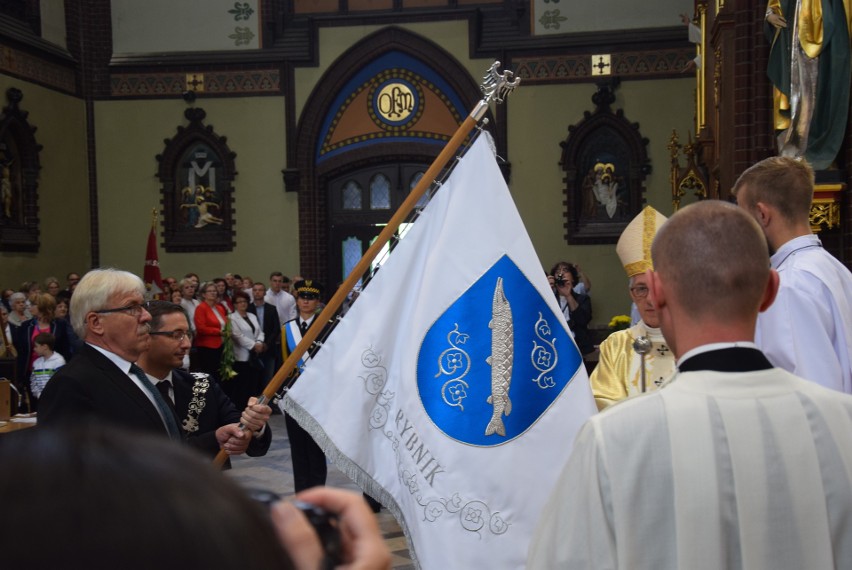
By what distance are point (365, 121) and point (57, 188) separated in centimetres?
569

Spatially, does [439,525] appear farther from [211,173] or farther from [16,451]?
[211,173]

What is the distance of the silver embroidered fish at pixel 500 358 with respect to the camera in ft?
12.1

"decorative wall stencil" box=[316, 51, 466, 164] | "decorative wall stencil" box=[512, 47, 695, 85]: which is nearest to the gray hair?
"decorative wall stencil" box=[512, 47, 695, 85]

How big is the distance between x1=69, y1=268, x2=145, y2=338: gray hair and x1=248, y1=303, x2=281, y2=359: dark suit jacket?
8480 mm

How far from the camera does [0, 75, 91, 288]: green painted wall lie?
16.5 meters

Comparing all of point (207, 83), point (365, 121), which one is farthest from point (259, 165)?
point (365, 121)

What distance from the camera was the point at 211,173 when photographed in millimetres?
18750

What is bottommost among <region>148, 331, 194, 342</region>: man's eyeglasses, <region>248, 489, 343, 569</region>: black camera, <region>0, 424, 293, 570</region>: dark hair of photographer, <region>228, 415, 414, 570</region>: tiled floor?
<region>228, 415, 414, 570</region>: tiled floor

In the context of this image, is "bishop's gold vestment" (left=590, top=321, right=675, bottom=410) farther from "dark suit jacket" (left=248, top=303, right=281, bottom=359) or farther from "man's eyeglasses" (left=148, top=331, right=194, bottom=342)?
"dark suit jacket" (left=248, top=303, right=281, bottom=359)

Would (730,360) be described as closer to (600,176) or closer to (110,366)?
(110,366)

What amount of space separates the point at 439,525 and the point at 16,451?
10.2 ft

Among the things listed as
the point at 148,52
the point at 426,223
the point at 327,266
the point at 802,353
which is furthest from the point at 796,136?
the point at 148,52

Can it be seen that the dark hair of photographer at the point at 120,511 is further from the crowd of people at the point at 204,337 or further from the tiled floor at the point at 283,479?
the crowd of people at the point at 204,337

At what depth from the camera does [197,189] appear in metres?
18.8
